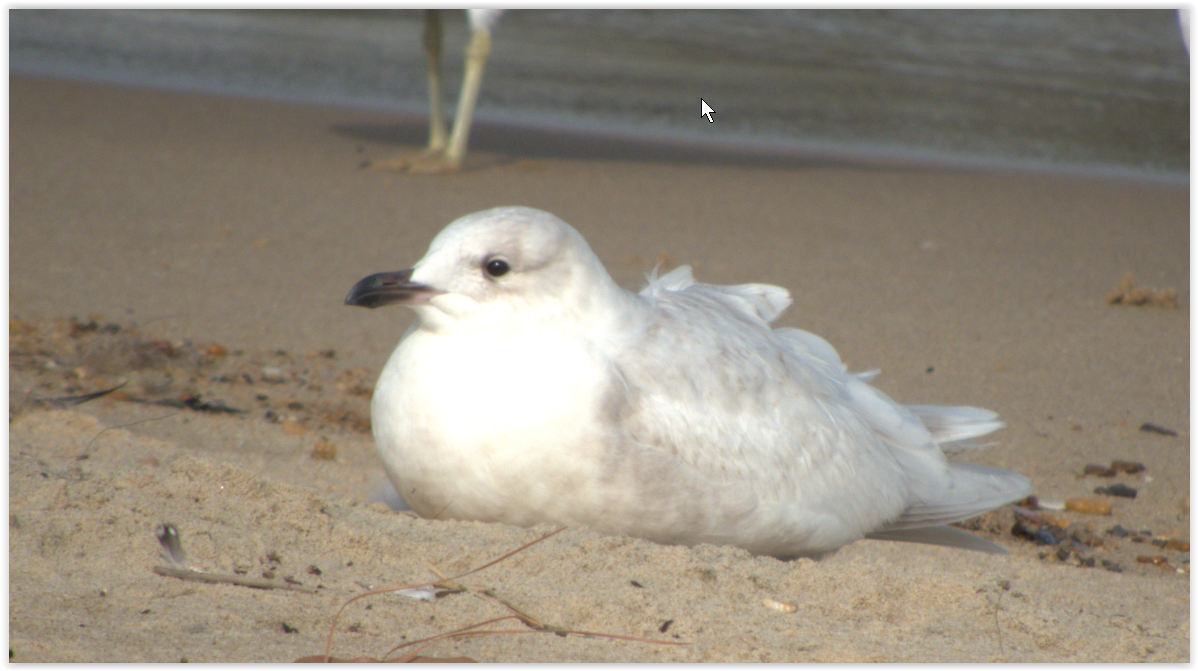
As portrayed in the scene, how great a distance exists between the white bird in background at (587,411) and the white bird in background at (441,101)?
5705 mm

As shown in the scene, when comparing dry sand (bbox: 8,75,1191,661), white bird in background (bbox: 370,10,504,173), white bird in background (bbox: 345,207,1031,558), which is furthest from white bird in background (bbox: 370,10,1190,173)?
white bird in background (bbox: 345,207,1031,558)

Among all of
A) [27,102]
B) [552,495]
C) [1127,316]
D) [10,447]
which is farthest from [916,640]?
[27,102]

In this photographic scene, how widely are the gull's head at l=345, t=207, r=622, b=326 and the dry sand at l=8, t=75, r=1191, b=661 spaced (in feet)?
1.77

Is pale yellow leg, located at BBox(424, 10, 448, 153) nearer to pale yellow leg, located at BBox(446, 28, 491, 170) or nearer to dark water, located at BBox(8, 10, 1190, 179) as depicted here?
pale yellow leg, located at BBox(446, 28, 491, 170)

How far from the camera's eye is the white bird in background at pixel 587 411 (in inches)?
105

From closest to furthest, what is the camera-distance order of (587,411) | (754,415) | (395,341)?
(587,411) < (754,415) < (395,341)

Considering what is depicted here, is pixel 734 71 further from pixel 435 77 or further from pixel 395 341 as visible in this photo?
pixel 395 341

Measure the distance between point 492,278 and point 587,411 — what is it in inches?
17.0

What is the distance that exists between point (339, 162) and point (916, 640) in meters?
7.11

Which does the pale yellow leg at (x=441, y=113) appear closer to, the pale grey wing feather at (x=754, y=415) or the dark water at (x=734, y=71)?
the dark water at (x=734, y=71)

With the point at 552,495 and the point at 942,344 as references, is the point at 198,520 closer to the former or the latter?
the point at 552,495

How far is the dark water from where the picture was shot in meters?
11.4

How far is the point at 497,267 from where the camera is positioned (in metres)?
2.81

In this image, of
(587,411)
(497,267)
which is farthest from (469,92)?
(587,411)
